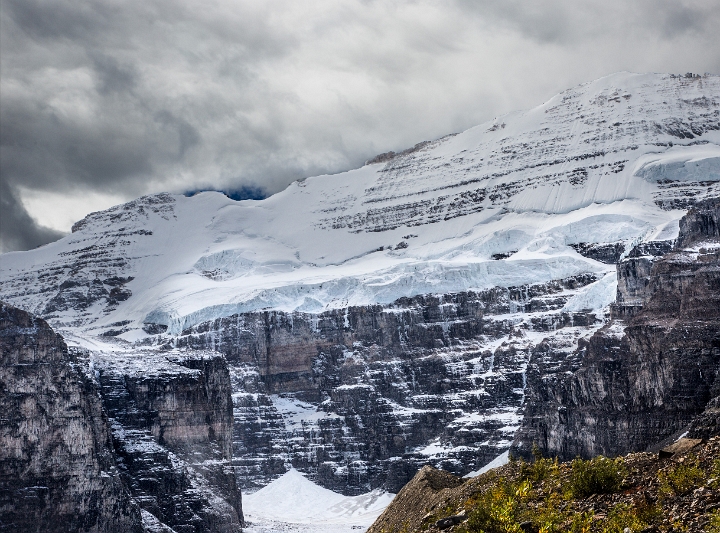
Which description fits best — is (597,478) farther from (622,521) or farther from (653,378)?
(653,378)

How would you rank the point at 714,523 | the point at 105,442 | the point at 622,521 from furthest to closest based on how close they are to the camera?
1. the point at 105,442
2. the point at 622,521
3. the point at 714,523

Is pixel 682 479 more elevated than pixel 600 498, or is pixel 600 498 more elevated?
pixel 682 479

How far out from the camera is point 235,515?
164m

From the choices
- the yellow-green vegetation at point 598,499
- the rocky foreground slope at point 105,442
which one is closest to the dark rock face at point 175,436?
the rocky foreground slope at point 105,442

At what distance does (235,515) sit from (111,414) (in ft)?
73.8

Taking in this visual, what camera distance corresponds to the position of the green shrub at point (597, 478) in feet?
119

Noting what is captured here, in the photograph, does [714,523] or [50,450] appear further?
[50,450]

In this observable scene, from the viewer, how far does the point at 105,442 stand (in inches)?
5940

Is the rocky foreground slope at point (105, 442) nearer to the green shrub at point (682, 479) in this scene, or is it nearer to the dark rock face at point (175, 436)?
the dark rock face at point (175, 436)

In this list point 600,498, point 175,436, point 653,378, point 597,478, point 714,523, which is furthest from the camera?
point 175,436

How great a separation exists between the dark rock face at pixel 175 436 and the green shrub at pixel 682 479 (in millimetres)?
123505

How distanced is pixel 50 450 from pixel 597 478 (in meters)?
118

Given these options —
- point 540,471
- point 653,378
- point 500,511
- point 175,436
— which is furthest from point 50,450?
point 500,511

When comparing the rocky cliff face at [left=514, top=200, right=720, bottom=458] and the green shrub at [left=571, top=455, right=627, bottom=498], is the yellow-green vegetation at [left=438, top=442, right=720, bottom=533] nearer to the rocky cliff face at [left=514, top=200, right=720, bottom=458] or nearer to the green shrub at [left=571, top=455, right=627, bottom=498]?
the green shrub at [left=571, top=455, right=627, bottom=498]
